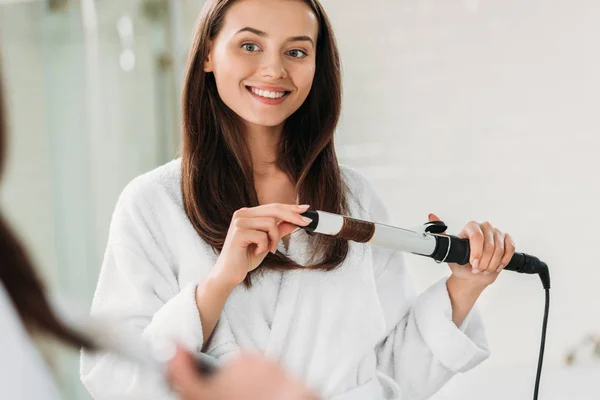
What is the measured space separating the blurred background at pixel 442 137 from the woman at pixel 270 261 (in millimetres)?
510

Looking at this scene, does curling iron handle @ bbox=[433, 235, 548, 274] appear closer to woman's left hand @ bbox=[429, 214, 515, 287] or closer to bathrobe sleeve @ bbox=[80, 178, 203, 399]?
woman's left hand @ bbox=[429, 214, 515, 287]

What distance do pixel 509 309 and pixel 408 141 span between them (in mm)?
454

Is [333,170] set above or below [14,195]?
above

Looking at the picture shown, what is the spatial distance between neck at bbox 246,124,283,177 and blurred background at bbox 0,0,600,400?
64cm

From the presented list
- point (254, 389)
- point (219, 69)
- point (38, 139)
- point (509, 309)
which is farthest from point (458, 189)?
point (254, 389)

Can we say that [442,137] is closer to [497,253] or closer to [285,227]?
[497,253]

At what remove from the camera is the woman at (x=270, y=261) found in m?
1.05

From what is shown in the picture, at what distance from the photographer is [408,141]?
1854 millimetres

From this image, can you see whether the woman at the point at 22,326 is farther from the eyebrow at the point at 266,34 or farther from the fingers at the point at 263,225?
the eyebrow at the point at 266,34

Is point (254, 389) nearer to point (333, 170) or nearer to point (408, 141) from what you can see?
point (333, 170)

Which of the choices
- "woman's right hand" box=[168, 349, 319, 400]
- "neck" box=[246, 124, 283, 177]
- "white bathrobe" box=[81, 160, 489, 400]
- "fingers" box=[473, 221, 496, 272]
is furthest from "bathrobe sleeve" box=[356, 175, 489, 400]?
"woman's right hand" box=[168, 349, 319, 400]

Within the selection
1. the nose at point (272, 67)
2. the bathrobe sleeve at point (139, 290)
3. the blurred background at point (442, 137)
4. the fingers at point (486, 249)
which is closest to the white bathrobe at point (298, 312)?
the bathrobe sleeve at point (139, 290)

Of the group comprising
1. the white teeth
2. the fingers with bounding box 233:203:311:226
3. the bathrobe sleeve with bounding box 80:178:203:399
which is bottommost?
the bathrobe sleeve with bounding box 80:178:203:399

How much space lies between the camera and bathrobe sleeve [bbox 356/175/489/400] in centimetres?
113
